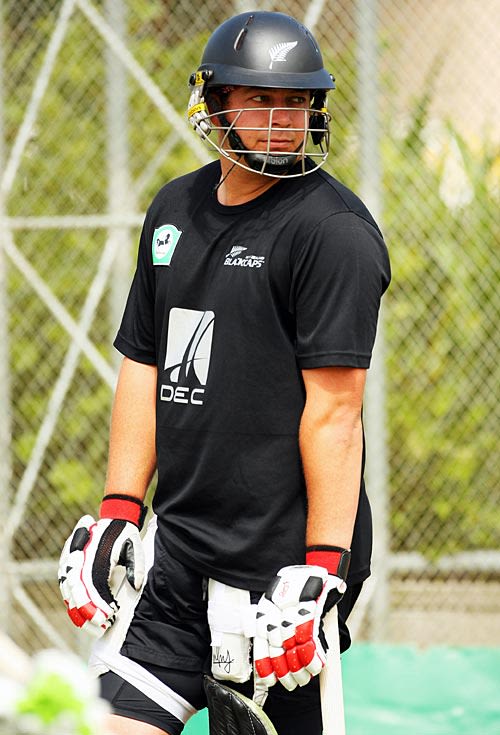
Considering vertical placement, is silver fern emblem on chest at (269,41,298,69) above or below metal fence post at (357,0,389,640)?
above

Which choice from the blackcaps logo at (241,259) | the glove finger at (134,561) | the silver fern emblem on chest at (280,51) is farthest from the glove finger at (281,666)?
the silver fern emblem on chest at (280,51)

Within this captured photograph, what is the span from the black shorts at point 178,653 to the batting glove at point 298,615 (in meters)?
0.21

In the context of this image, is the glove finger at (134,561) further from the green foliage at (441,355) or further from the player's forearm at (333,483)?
the green foliage at (441,355)

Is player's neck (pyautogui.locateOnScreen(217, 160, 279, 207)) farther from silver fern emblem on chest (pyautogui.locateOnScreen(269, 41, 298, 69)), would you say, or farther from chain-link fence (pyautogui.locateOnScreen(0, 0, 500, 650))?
chain-link fence (pyautogui.locateOnScreen(0, 0, 500, 650))

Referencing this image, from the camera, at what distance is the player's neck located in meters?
3.11

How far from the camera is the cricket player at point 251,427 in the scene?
9.37ft

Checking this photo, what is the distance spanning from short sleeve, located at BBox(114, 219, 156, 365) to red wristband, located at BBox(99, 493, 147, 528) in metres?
0.35

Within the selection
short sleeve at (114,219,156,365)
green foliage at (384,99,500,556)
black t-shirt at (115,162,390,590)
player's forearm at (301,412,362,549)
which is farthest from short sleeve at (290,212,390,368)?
green foliage at (384,99,500,556)

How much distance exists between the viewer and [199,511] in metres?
3.06

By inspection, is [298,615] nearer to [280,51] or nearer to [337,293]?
[337,293]

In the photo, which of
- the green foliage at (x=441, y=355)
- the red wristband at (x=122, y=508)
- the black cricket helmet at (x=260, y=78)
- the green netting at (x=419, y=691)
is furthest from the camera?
the green foliage at (x=441, y=355)

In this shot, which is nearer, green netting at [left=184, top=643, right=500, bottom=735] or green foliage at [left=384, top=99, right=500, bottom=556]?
green netting at [left=184, top=643, right=500, bottom=735]

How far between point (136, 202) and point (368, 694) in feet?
8.37

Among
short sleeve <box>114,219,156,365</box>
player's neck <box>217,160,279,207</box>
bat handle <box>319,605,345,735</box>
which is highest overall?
player's neck <box>217,160,279,207</box>
